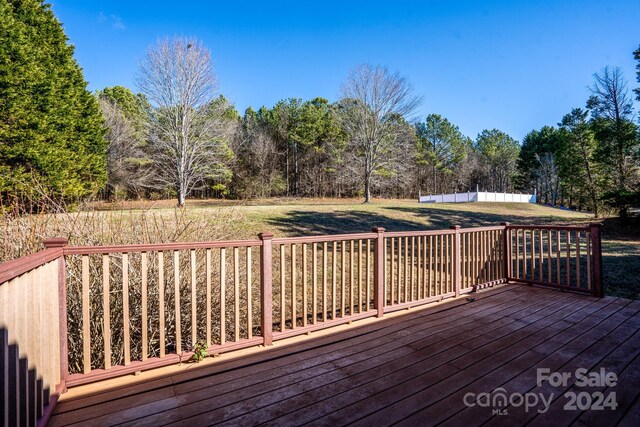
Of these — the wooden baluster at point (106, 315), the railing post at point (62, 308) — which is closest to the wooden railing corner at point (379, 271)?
the wooden baluster at point (106, 315)

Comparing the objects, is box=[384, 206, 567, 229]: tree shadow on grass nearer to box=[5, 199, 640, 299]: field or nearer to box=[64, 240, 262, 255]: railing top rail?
box=[5, 199, 640, 299]: field

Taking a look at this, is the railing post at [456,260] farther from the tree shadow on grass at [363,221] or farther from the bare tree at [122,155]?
the bare tree at [122,155]

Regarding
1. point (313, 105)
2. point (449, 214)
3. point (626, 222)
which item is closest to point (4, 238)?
point (449, 214)

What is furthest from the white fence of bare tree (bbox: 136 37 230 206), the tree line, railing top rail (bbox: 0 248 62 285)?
railing top rail (bbox: 0 248 62 285)

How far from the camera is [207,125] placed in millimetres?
14664

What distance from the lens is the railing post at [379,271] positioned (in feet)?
11.2

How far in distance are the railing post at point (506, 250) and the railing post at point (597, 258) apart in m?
1.03

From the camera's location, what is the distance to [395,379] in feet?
7.16

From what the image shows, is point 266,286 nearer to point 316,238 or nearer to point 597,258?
point 316,238

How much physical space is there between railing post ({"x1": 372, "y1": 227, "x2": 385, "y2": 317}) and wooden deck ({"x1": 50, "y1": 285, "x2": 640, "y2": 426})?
192 millimetres

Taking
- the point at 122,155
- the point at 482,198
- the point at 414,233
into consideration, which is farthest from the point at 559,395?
the point at 482,198

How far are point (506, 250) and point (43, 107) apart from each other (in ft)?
47.2

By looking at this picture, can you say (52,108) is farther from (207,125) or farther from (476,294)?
(476,294)

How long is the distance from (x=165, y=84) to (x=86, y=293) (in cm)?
1382
